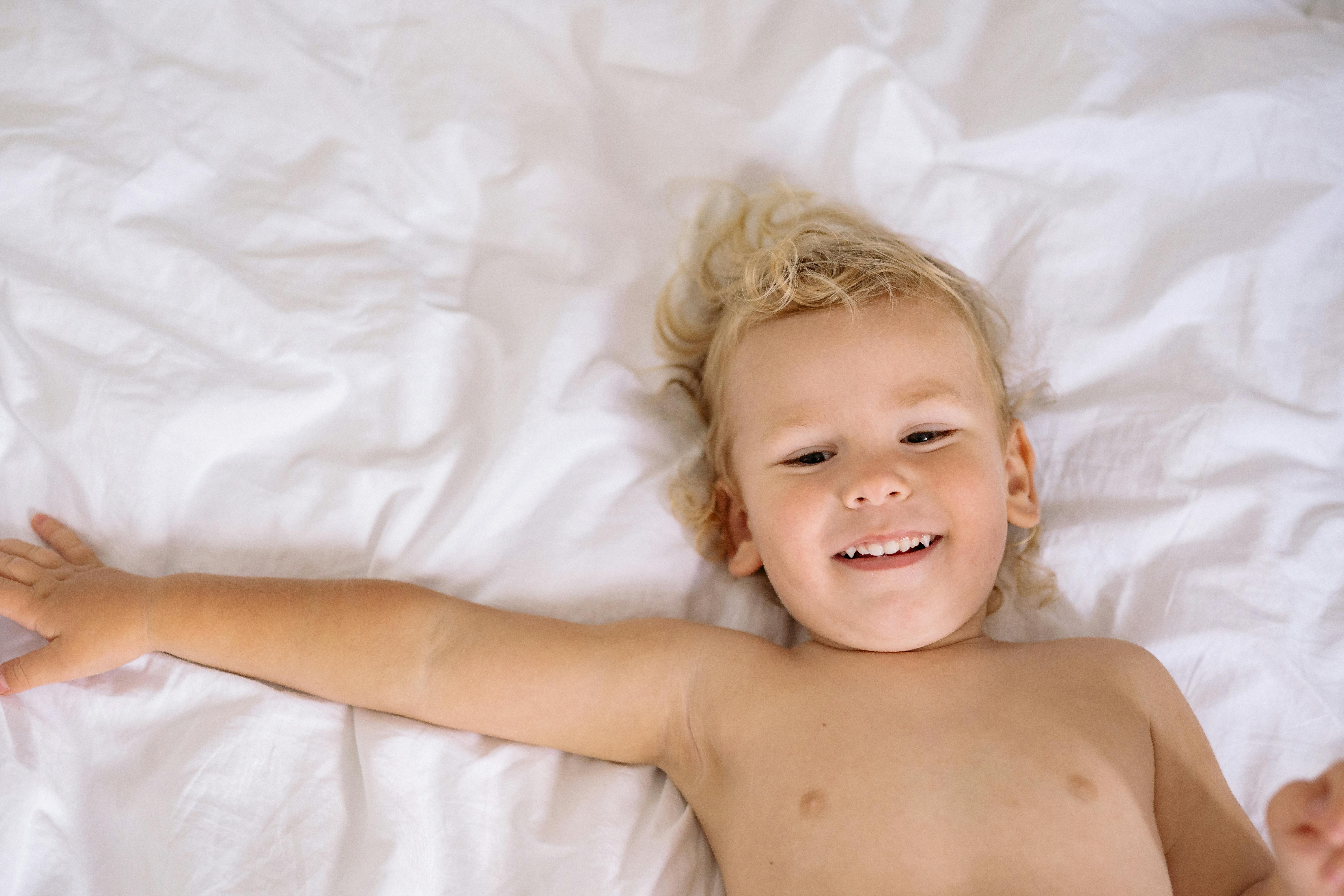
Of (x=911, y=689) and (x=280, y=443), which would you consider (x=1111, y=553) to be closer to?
(x=911, y=689)

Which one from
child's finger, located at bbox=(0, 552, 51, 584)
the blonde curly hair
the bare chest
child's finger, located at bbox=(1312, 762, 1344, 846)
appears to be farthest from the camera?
the blonde curly hair

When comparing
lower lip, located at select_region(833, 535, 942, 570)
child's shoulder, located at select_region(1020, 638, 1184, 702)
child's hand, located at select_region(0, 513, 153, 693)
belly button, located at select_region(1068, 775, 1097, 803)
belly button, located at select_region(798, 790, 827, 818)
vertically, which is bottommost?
belly button, located at select_region(798, 790, 827, 818)

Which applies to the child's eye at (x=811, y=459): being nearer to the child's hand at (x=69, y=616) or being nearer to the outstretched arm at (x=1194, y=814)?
the outstretched arm at (x=1194, y=814)

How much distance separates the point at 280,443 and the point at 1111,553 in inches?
44.9

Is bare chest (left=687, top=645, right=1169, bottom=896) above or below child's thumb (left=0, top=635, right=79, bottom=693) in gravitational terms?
below

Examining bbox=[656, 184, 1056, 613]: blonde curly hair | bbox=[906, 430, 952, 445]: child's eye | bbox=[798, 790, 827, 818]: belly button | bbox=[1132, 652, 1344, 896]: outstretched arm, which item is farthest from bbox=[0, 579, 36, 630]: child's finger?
bbox=[1132, 652, 1344, 896]: outstretched arm

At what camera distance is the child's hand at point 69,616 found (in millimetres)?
1181

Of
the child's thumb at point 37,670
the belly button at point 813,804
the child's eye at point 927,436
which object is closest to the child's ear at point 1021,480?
the child's eye at point 927,436

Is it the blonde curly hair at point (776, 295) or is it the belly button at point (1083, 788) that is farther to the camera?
the blonde curly hair at point (776, 295)

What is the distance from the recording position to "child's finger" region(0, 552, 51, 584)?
121 cm

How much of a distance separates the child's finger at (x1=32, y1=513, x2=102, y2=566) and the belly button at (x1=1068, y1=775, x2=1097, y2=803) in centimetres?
119

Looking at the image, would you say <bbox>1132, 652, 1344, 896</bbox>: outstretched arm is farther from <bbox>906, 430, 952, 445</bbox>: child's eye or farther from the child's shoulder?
<bbox>906, 430, 952, 445</bbox>: child's eye

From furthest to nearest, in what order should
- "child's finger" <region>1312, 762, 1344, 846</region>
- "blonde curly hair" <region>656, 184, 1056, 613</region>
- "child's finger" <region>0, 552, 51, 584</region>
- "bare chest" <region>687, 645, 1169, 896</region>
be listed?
"blonde curly hair" <region>656, 184, 1056, 613</region> < "child's finger" <region>0, 552, 51, 584</region> < "bare chest" <region>687, 645, 1169, 896</region> < "child's finger" <region>1312, 762, 1344, 846</region>

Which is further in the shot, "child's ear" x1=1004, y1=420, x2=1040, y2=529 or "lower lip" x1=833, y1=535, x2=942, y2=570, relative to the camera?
"child's ear" x1=1004, y1=420, x2=1040, y2=529
